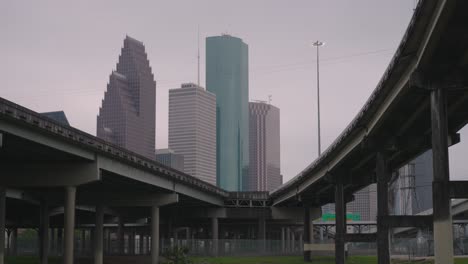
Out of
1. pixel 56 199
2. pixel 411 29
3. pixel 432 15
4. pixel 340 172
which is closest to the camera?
pixel 432 15

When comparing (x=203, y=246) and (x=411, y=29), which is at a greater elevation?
(x=411, y=29)

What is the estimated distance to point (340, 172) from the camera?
7375 centimetres

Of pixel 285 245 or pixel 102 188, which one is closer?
pixel 102 188

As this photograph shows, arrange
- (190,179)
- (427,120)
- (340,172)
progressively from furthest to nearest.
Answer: (190,179) < (340,172) < (427,120)

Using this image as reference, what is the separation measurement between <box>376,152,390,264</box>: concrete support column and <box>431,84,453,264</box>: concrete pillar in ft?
51.1

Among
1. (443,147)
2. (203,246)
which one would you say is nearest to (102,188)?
(203,246)

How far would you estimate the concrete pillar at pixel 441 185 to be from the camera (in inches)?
1282

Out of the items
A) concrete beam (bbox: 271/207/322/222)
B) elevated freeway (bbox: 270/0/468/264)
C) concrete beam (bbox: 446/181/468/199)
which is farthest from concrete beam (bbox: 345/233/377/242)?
concrete beam (bbox: 271/207/322/222)

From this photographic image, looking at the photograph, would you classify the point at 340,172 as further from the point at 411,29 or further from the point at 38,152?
the point at 411,29

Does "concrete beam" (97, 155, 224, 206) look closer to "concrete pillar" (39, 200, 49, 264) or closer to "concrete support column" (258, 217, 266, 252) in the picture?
"concrete support column" (258, 217, 266, 252)

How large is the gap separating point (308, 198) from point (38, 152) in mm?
→ 58244

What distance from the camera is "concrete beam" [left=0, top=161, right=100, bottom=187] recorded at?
56.5 m

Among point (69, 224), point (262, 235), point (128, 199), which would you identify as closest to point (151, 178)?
point (128, 199)

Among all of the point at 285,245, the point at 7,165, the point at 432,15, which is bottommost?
the point at 285,245
